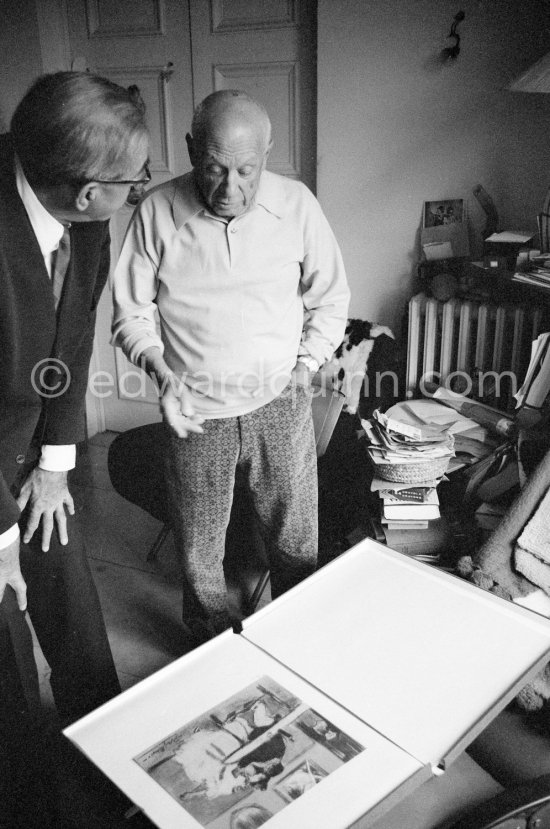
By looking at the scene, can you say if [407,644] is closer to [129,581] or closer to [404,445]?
[404,445]

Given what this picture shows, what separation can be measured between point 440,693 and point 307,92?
258 cm

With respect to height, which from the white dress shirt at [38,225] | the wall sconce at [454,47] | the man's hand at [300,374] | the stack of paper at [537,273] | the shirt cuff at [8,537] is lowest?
the shirt cuff at [8,537]

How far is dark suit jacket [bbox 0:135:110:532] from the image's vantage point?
3.73ft

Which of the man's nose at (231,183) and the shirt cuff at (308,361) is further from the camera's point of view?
the shirt cuff at (308,361)

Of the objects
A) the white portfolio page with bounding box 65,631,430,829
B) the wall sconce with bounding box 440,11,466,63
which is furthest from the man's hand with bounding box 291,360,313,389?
the wall sconce with bounding box 440,11,466,63

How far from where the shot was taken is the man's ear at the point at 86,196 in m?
1.12

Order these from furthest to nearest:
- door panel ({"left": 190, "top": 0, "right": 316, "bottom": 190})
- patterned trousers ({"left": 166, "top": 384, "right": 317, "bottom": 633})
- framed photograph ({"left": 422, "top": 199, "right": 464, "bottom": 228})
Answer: door panel ({"left": 190, "top": 0, "right": 316, "bottom": 190}), framed photograph ({"left": 422, "top": 199, "right": 464, "bottom": 228}), patterned trousers ({"left": 166, "top": 384, "right": 317, "bottom": 633})

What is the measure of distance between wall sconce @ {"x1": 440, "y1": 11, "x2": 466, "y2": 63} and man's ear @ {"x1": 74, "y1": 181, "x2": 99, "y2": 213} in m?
2.00

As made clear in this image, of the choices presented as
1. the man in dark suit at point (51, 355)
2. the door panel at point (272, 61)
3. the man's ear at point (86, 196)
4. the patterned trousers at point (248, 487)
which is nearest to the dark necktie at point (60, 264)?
the man in dark suit at point (51, 355)

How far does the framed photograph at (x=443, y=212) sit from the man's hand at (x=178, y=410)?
1.57 meters

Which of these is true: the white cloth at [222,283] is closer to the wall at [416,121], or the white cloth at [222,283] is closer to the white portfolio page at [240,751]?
the white portfolio page at [240,751]

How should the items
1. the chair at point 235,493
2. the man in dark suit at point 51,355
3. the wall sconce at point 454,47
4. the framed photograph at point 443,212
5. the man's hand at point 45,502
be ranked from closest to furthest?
the man in dark suit at point 51,355
the man's hand at point 45,502
the chair at point 235,493
the wall sconce at point 454,47
the framed photograph at point 443,212

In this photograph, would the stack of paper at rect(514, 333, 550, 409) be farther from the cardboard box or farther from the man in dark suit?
the man in dark suit

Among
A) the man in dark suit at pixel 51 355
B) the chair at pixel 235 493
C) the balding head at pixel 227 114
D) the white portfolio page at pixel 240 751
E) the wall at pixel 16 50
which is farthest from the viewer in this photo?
the wall at pixel 16 50
